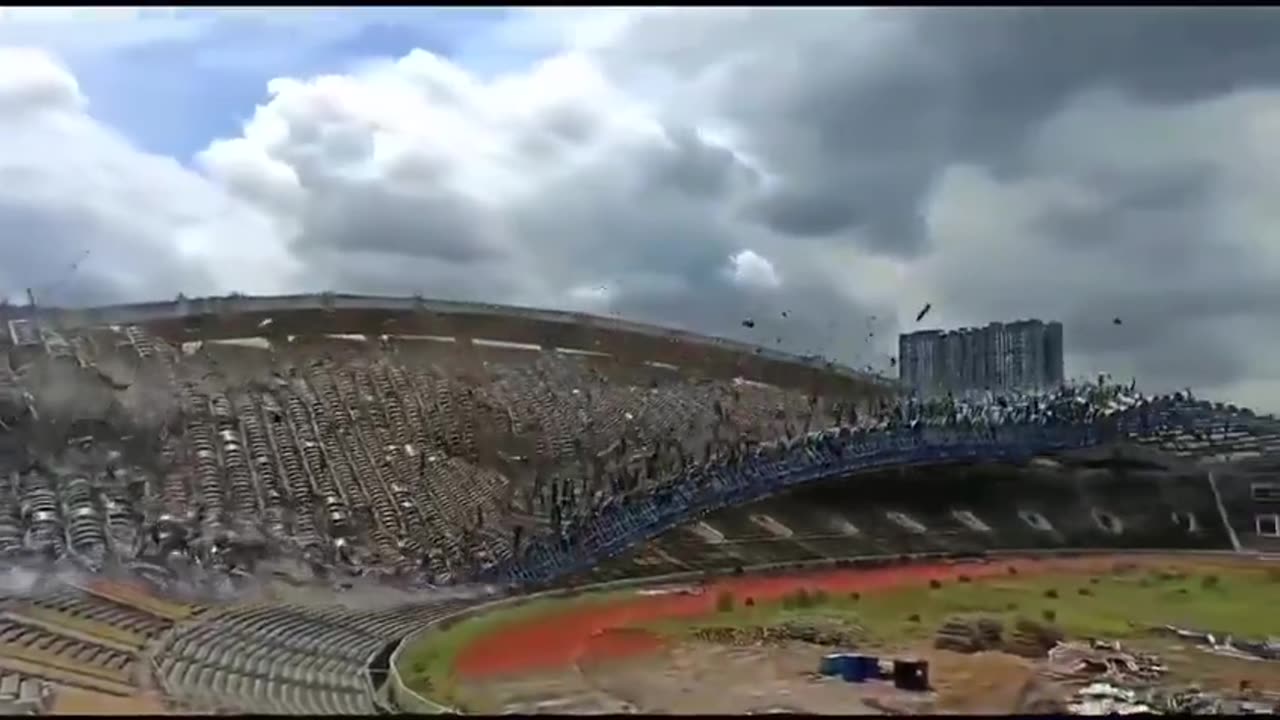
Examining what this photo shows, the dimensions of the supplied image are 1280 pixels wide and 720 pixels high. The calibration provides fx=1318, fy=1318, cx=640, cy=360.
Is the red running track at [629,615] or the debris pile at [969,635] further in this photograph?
the debris pile at [969,635]

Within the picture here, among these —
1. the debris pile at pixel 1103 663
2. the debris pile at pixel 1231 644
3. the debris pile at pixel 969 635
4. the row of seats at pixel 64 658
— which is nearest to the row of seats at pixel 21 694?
the row of seats at pixel 64 658

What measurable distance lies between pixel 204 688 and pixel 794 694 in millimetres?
7552

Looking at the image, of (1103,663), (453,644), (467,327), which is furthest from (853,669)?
(467,327)

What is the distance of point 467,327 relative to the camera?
3198 centimetres

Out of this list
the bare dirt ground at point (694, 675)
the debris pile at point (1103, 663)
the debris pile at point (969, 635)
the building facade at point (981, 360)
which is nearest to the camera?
the bare dirt ground at point (694, 675)

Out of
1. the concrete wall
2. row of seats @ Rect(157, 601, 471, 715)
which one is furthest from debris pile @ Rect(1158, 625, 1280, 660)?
row of seats @ Rect(157, 601, 471, 715)

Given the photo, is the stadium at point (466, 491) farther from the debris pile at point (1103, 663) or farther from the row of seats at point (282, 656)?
the debris pile at point (1103, 663)

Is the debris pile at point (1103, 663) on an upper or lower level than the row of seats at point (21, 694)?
lower

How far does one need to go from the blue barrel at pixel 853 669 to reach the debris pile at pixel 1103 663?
3152 mm

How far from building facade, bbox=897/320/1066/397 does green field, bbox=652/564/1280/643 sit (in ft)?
19.8

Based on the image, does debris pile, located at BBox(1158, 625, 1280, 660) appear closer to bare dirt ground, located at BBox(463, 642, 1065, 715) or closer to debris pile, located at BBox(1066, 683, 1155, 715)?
bare dirt ground, located at BBox(463, 642, 1065, 715)

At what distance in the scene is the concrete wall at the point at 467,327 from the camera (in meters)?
28.0

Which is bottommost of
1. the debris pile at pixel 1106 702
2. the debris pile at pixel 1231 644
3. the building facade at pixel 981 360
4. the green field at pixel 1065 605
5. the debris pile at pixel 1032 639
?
the debris pile at pixel 1106 702

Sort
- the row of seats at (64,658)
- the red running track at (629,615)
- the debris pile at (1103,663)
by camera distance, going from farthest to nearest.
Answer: the debris pile at (1103,663)
the red running track at (629,615)
the row of seats at (64,658)
